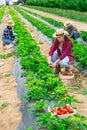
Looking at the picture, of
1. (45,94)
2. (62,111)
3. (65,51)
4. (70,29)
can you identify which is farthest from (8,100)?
(70,29)

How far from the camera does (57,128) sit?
16.4 ft

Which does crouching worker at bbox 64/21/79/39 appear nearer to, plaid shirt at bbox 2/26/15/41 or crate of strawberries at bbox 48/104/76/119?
plaid shirt at bbox 2/26/15/41

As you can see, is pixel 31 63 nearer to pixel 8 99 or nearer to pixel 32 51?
pixel 8 99

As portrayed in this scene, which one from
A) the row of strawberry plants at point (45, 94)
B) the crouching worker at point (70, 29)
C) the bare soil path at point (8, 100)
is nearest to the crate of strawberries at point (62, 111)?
the row of strawberry plants at point (45, 94)

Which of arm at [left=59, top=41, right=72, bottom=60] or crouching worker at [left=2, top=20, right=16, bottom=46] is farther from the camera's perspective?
crouching worker at [left=2, top=20, right=16, bottom=46]

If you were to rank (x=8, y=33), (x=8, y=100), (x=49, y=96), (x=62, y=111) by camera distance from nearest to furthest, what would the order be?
(x=62, y=111), (x=49, y=96), (x=8, y=100), (x=8, y=33)

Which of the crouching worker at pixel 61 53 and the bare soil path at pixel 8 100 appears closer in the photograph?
the bare soil path at pixel 8 100

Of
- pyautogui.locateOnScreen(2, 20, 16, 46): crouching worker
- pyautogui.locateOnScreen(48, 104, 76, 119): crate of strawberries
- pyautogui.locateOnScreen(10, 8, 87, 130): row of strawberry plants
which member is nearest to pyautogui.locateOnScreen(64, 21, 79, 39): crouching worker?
pyautogui.locateOnScreen(10, 8, 87, 130): row of strawberry plants

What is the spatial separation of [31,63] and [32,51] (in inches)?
93.3

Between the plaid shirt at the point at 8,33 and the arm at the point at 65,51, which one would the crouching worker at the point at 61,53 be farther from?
the plaid shirt at the point at 8,33

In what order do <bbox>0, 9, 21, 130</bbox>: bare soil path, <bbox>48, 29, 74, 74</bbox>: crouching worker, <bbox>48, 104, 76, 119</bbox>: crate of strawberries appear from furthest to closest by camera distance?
<bbox>48, 29, 74, 74</bbox>: crouching worker, <bbox>0, 9, 21, 130</bbox>: bare soil path, <bbox>48, 104, 76, 119</bbox>: crate of strawberries

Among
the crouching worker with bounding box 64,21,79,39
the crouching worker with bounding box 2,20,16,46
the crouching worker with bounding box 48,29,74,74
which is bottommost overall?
the crouching worker with bounding box 2,20,16,46

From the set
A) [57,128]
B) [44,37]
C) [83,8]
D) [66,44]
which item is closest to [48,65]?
[66,44]

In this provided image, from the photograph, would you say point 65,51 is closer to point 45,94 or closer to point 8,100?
point 8,100
